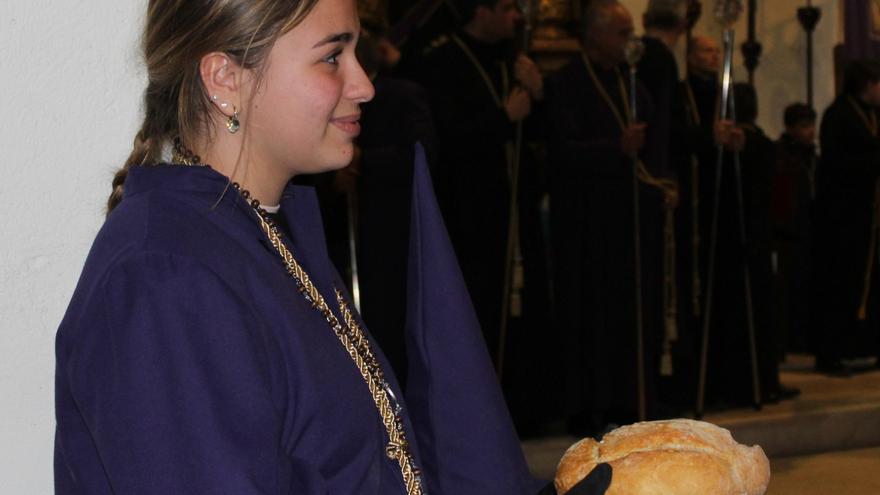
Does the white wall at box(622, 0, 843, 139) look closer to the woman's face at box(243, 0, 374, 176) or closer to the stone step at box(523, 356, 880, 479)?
the stone step at box(523, 356, 880, 479)

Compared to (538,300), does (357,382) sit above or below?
above

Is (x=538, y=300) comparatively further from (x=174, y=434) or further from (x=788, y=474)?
(x=174, y=434)

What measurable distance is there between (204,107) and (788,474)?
5.01m

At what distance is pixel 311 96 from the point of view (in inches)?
61.6

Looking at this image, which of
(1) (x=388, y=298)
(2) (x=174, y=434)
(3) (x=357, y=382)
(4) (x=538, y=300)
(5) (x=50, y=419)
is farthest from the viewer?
(4) (x=538, y=300)

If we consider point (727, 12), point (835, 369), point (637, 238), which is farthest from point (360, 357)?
point (835, 369)

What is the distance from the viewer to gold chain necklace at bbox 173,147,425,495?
1.58 m

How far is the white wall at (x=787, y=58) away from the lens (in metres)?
10.2

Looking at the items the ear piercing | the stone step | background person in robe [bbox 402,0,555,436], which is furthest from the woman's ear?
the stone step

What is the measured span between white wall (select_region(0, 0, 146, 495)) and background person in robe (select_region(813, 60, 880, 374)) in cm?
679

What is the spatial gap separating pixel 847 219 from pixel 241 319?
24.2 feet

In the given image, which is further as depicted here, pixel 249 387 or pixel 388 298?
pixel 388 298

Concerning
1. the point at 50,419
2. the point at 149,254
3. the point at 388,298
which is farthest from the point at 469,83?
the point at 149,254

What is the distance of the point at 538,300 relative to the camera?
19.5 feet
